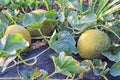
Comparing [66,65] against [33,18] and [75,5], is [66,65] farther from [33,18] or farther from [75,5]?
[75,5]

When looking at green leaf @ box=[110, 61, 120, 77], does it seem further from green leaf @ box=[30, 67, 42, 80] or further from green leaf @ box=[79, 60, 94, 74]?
green leaf @ box=[30, 67, 42, 80]

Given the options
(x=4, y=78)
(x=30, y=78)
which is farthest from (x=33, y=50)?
(x=30, y=78)

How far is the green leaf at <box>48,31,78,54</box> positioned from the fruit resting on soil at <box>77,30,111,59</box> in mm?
67

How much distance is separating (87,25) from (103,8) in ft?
0.80

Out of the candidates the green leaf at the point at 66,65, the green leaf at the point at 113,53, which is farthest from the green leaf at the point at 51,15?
the green leaf at the point at 66,65

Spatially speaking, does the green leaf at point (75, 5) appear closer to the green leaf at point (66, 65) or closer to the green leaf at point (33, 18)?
the green leaf at point (33, 18)

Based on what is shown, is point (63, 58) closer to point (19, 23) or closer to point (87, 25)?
point (87, 25)

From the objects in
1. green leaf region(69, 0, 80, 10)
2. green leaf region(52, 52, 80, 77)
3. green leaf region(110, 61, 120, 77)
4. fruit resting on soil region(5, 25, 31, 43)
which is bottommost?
green leaf region(110, 61, 120, 77)

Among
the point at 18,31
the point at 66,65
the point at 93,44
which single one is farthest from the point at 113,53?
the point at 18,31

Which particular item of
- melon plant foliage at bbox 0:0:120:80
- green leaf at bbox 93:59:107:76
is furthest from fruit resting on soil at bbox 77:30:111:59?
green leaf at bbox 93:59:107:76

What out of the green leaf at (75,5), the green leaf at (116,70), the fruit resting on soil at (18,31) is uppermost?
the green leaf at (75,5)

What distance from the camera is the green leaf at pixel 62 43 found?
1418 millimetres

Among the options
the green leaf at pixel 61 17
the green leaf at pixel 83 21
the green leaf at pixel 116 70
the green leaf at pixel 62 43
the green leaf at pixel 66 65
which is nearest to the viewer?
the green leaf at pixel 66 65

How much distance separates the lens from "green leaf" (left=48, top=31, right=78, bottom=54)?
1418mm
